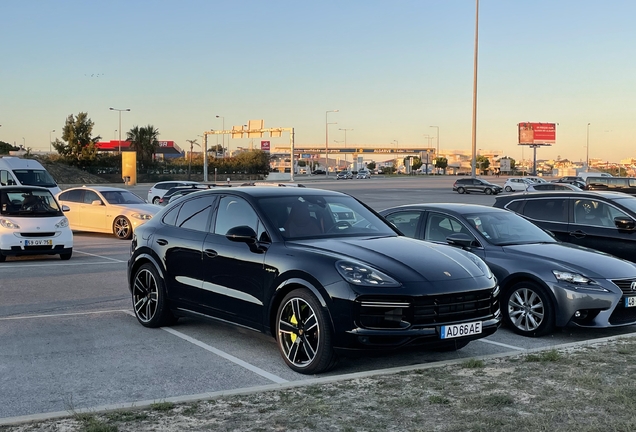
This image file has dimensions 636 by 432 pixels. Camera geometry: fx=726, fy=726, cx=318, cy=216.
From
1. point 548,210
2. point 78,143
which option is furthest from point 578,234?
point 78,143

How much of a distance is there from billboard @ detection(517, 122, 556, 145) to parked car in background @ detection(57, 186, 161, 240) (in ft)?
349

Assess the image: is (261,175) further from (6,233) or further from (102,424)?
(102,424)

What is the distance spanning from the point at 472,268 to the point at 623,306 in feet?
7.82

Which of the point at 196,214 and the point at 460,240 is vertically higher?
the point at 196,214

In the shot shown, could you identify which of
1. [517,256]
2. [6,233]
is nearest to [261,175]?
[6,233]

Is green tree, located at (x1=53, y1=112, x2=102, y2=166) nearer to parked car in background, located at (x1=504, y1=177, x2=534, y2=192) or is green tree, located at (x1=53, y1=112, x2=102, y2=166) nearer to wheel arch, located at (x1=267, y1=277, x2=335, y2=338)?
parked car in background, located at (x1=504, y1=177, x2=534, y2=192)

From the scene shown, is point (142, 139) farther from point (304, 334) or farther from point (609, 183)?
point (304, 334)

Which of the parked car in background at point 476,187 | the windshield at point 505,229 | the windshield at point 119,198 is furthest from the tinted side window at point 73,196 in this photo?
the parked car in background at point 476,187

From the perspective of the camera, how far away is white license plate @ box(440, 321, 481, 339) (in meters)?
6.05

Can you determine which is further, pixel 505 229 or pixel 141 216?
pixel 141 216

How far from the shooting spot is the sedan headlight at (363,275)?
596cm

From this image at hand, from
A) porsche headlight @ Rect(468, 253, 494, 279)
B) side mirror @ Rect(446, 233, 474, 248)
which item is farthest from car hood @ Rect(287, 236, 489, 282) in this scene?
side mirror @ Rect(446, 233, 474, 248)

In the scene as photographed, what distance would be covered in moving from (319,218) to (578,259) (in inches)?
125

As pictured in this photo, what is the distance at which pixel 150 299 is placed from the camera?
820 centimetres
